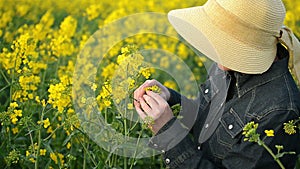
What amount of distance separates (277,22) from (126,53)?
587mm

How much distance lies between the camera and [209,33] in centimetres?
241

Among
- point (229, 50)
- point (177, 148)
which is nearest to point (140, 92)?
point (177, 148)

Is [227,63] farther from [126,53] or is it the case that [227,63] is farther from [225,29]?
[126,53]

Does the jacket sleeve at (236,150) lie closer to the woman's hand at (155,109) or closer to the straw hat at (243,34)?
the woman's hand at (155,109)

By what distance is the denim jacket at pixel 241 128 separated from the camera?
2.36 m

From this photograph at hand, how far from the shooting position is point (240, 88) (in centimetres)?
254

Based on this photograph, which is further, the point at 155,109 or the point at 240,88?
the point at 240,88

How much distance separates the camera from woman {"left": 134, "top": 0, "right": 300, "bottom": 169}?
7.77 feet

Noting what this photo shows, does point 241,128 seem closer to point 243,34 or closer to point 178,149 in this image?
point 178,149

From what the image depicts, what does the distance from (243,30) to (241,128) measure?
0.38 m

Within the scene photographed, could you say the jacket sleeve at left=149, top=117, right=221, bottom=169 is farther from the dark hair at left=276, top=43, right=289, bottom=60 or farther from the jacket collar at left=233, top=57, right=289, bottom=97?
the dark hair at left=276, top=43, right=289, bottom=60

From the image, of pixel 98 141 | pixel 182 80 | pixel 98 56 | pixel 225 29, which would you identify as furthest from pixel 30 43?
pixel 182 80

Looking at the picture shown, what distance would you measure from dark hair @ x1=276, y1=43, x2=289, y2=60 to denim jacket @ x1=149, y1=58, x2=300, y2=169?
45mm

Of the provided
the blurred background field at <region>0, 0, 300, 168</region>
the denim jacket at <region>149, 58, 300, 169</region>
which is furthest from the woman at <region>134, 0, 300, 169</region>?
the blurred background field at <region>0, 0, 300, 168</region>
